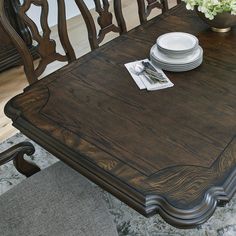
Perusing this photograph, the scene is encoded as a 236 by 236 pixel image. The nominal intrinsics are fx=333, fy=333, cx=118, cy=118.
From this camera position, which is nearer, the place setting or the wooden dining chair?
the place setting

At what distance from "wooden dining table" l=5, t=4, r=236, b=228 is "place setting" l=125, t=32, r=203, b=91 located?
0.08ft

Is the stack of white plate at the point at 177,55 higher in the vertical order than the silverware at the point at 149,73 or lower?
higher

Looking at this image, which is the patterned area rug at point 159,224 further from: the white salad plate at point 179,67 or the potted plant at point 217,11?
the potted plant at point 217,11

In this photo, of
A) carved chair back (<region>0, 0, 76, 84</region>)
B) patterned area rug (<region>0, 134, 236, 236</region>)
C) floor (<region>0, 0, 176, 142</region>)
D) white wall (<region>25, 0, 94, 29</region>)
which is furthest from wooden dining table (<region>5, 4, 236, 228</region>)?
white wall (<region>25, 0, 94, 29</region>)

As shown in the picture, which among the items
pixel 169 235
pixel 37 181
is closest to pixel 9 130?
pixel 37 181

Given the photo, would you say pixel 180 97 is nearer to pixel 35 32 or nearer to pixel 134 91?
pixel 134 91

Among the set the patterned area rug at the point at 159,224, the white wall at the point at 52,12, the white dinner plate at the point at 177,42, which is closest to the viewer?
the white dinner plate at the point at 177,42

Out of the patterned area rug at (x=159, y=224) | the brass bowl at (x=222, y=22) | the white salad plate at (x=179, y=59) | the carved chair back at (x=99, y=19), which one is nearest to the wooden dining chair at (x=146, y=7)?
the carved chair back at (x=99, y=19)

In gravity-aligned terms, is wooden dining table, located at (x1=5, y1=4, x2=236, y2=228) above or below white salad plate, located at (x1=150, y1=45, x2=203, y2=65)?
below

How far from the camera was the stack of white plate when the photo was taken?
1.17 m

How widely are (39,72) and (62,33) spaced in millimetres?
212

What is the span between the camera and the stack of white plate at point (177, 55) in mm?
1166

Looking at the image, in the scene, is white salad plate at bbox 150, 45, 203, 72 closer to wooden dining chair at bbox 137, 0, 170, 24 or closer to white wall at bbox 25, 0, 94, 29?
wooden dining chair at bbox 137, 0, 170, 24

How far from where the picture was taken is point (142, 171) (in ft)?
2.79
